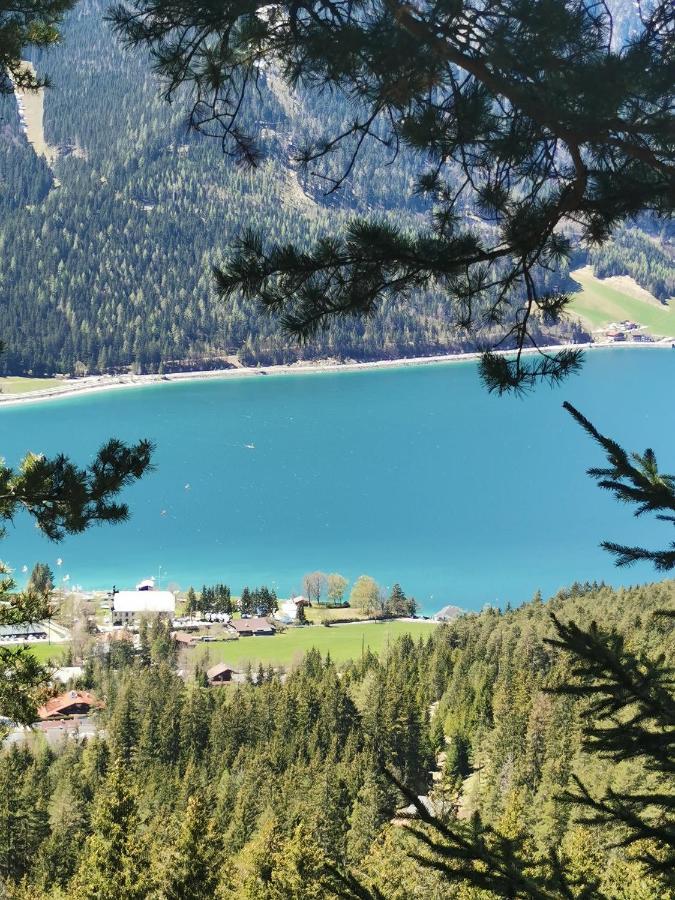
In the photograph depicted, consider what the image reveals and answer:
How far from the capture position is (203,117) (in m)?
3.98

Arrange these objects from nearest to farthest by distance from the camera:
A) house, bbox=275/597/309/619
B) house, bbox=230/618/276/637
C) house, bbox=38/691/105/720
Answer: house, bbox=38/691/105/720
house, bbox=230/618/276/637
house, bbox=275/597/309/619

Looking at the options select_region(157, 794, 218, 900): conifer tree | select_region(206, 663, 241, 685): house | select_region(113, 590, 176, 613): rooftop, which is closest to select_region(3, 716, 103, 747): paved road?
select_region(206, 663, 241, 685): house

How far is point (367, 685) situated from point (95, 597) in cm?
1820

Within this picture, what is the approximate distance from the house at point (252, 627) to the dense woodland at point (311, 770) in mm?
4511

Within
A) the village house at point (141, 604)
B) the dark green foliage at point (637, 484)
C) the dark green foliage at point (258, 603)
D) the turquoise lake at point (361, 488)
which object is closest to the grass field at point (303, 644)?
the dark green foliage at point (258, 603)

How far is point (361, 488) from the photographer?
56.0m

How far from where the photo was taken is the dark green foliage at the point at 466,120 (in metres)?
3.08

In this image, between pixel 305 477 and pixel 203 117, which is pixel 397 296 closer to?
pixel 203 117

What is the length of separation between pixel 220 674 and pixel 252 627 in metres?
5.45

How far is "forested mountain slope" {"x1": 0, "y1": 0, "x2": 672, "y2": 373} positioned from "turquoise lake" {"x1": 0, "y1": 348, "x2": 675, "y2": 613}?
A: 17036 millimetres

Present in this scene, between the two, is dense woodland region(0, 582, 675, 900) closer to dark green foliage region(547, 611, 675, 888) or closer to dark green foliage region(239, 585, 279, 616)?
dark green foliage region(239, 585, 279, 616)

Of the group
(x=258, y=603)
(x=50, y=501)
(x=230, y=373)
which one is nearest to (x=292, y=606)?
(x=258, y=603)

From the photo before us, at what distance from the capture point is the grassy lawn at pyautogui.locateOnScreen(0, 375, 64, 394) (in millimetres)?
92681

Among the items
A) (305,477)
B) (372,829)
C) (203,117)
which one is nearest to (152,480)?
(305,477)
